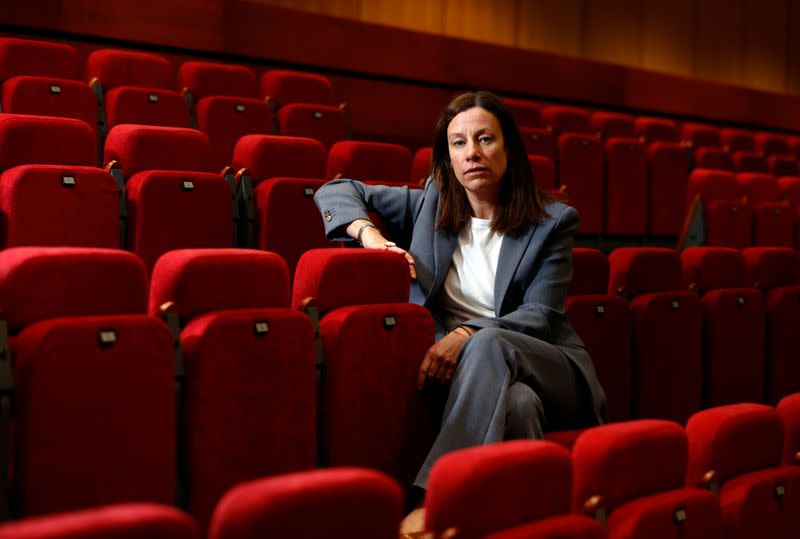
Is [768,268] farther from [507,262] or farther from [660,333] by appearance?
[507,262]

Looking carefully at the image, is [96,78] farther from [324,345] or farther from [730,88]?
[730,88]

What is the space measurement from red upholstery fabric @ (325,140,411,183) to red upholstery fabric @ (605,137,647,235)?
15.0 inches

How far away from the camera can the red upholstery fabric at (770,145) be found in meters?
1.42

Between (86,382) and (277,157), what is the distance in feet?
1.10

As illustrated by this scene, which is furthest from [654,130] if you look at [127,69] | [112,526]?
[112,526]

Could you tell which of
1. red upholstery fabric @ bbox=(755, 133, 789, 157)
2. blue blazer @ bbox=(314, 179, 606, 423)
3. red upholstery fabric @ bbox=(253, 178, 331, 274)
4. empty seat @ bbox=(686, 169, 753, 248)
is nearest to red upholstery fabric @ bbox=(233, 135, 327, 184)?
red upholstery fabric @ bbox=(253, 178, 331, 274)

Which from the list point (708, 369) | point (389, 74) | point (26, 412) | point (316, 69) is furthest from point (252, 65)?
point (26, 412)

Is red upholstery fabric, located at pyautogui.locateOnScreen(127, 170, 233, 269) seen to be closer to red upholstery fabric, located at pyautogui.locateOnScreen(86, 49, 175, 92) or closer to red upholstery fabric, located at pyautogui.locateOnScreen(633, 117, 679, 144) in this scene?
red upholstery fabric, located at pyautogui.locateOnScreen(86, 49, 175, 92)

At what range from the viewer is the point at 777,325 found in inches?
28.0

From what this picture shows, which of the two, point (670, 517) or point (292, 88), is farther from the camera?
point (292, 88)

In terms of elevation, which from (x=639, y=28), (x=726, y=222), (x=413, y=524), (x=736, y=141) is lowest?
(x=413, y=524)

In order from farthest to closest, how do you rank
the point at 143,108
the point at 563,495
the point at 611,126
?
the point at 611,126 → the point at 143,108 → the point at 563,495

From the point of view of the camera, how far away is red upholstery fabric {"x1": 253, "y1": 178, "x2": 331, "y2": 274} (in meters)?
0.59

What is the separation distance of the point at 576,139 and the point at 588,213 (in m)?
0.08
